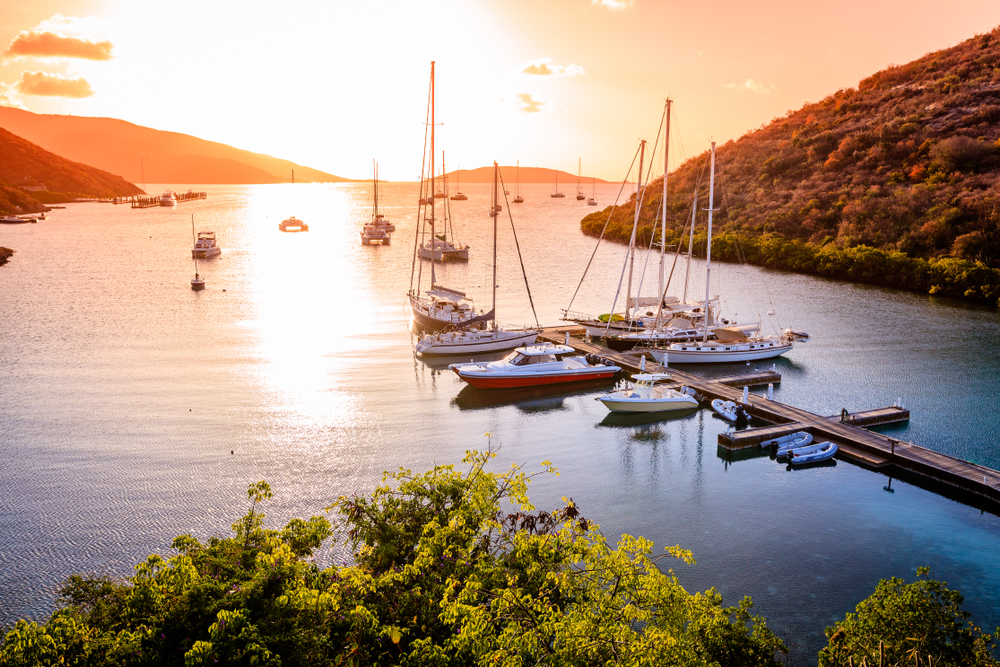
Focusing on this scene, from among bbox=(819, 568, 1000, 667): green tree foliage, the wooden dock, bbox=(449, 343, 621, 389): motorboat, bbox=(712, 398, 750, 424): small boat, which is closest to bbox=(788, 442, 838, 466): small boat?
the wooden dock

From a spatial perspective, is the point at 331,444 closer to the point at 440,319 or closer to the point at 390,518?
the point at 390,518

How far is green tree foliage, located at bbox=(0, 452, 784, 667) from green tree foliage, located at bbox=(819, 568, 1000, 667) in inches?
56.0

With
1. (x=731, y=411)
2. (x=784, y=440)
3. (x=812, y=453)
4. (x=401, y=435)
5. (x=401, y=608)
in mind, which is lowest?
(x=401, y=435)

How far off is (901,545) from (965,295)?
168 ft

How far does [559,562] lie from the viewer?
12688 millimetres

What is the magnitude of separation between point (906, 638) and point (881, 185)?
97.4 m

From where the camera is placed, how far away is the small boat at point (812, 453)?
28.3m

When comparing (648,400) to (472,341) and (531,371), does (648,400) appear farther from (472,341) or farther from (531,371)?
(472,341)

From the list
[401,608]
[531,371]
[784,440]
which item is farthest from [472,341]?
[401,608]

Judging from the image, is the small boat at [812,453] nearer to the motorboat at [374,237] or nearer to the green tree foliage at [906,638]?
the green tree foliage at [906,638]

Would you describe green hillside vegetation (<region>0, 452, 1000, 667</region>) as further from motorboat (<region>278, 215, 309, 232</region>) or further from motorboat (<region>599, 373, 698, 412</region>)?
motorboat (<region>278, 215, 309, 232</region>)

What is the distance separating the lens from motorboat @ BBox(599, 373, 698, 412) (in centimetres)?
3459

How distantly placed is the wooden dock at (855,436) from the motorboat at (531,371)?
3.65 meters

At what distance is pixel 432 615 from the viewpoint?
1161cm
